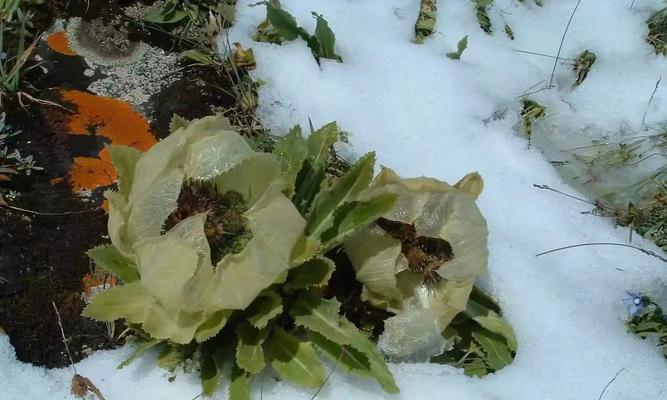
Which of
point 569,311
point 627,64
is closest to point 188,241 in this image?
point 569,311

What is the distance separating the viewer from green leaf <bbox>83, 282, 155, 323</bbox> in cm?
185

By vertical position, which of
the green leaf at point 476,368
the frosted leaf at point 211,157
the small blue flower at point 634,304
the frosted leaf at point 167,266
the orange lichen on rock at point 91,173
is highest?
the frosted leaf at point 211,157

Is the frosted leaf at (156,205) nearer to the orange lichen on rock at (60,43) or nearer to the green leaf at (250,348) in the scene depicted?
the green leaf at (250,348)

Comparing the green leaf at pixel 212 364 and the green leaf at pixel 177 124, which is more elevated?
the green leaf at pixel 177 124

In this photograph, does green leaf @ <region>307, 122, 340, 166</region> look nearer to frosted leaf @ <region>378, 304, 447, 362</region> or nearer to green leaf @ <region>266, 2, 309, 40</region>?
frosted leaf @ <region>378, 304, 447, 362</region>

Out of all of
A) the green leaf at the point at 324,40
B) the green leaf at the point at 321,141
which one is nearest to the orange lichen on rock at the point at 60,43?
the green leaf at the point at 324,40

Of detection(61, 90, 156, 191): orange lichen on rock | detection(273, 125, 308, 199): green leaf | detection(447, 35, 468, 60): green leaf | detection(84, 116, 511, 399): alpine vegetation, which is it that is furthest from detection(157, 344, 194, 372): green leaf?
detection(447, 35, 468, 60): green leaf

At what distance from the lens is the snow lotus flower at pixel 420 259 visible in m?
1.96

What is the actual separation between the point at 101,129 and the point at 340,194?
3.24ft

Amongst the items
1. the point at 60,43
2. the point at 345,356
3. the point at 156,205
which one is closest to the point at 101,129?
the point at 60,43

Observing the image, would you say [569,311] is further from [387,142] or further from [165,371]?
[165,371]

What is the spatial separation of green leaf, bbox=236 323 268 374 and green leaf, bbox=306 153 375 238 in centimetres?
30

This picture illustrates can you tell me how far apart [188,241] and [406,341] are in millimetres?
672

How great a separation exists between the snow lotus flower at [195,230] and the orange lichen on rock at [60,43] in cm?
102
